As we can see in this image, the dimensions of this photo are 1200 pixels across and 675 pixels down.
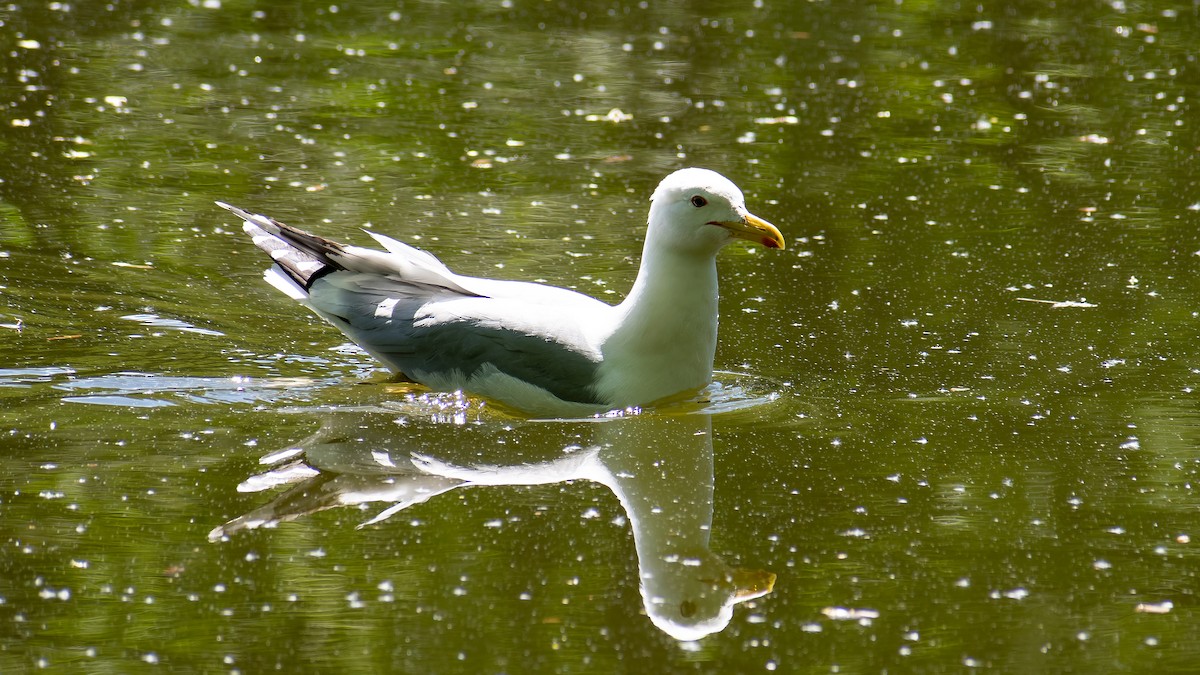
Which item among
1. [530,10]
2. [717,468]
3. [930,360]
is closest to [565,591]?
[717,468]

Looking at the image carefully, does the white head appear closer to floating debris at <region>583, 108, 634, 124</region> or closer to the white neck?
the white neck

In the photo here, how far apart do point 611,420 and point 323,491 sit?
1254mm

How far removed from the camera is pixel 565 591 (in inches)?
175

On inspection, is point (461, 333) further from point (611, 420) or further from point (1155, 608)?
point (1155, 608)

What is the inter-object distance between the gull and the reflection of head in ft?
4.30

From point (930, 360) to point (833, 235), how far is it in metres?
1.83

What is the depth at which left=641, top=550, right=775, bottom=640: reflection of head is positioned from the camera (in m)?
4.31

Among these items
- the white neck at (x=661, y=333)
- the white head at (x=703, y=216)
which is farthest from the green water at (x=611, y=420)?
the white head at (x=703, y=216)

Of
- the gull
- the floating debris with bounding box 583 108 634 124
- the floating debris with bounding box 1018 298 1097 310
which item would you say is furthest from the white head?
the floating debris with bounding box 583 108 634 124

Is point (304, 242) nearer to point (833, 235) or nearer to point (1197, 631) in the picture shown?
point (833, 235)

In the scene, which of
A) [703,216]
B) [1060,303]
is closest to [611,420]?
[703,216]

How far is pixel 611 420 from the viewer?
5918 mm

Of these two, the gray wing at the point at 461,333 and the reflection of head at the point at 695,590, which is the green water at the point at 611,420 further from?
the gray wing at the point at 461,333

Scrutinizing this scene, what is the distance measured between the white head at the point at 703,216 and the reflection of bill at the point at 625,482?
718 millimetres
